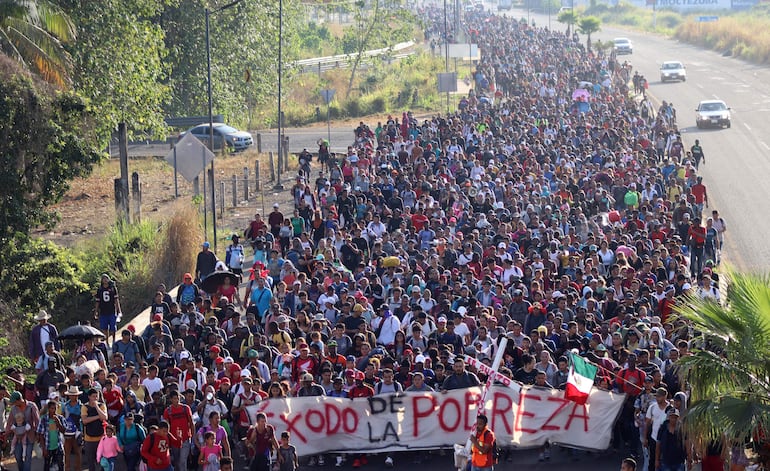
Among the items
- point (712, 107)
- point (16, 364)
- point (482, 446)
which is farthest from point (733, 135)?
point (482, 446)

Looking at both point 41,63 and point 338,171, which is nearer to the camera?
point 41,63

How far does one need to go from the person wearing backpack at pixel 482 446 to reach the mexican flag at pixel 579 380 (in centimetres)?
176

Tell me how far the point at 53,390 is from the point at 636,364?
22.9 ft

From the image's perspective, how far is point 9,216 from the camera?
22.6 metres

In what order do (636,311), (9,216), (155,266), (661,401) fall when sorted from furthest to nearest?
(155,266) < (9,216) < (636,311) < (661,401)

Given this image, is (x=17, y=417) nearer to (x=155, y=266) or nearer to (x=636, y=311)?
(x=636, y=311)

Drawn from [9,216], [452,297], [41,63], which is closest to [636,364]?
[452,297]

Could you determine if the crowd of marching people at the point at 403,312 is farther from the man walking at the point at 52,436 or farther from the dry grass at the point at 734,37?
the dry grass at the point at 734,37

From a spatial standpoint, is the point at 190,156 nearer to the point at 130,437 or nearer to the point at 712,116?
the point at 130,437

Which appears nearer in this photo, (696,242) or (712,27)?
(696,242)

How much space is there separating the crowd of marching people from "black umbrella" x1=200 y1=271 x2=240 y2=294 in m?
0.04

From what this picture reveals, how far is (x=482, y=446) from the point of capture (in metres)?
13.3

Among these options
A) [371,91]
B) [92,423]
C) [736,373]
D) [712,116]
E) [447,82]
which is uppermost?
[736,373]

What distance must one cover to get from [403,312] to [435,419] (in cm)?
349
